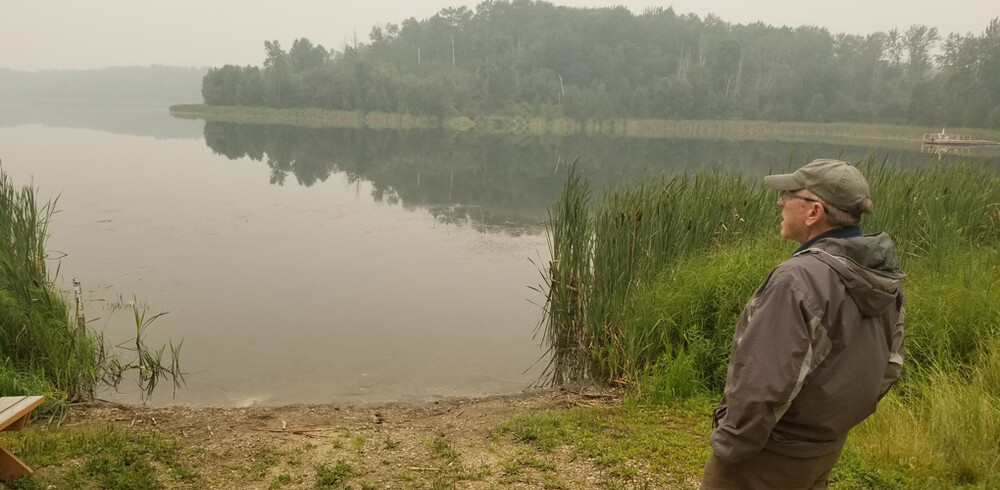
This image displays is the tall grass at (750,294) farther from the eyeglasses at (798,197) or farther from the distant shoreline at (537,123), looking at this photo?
the distant shoreline at (537,123)

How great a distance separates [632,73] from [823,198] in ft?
297

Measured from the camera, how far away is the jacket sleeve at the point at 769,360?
5.63 feet

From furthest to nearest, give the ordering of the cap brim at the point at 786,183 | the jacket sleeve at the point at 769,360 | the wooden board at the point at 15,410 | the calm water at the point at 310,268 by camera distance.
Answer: the calm water at the point at 310,268 → the wooden board at the point at 15,410 → the cap brim at the point at 786,183 → the jacket sleeve at the point at 769,360

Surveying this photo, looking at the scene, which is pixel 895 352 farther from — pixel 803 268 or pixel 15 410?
pixel 15 410

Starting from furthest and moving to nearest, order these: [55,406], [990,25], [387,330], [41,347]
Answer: [990,25] → [387,330] → [41,347] → [55,406]

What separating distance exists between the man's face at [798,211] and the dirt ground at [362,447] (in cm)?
183

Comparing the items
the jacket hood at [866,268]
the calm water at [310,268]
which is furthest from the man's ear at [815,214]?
the calm water at [310,268]

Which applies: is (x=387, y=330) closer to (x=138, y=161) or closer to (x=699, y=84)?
(x=138, y=161)

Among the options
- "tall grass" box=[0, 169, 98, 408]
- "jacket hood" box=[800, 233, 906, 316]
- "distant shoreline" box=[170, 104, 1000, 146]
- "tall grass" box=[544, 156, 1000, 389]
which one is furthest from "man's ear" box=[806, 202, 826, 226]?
"distant shoreline" box=[170, 104, 1000, 146]

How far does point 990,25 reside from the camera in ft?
193

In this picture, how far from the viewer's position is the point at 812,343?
174 cm

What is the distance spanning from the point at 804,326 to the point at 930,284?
4397 mm

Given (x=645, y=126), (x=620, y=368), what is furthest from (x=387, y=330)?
(x=645, y=126)

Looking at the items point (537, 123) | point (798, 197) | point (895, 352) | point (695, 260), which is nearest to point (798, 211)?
point (798, 197)
